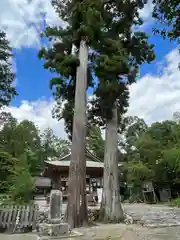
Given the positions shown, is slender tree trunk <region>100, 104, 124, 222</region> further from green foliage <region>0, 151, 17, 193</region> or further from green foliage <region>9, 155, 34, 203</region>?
green foliage <region>0, 151, 17, 193</region>

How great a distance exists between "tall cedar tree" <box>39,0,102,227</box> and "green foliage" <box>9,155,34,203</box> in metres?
1.50

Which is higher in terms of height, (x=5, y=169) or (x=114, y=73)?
(x=114, y=73)

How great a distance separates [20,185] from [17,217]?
117 cm

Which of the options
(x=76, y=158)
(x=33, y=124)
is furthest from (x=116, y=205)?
(x=33, y=124)

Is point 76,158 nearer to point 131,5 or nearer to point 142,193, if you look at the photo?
point 131,5

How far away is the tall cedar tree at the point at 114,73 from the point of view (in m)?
10.4

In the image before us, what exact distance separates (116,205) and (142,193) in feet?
42.2

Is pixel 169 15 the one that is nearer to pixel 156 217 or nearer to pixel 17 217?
pixel 17 217

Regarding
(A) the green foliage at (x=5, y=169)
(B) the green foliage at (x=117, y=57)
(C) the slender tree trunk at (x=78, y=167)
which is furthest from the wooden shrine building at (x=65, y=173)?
(C) the slender tree trunk at (x=78, y=167)

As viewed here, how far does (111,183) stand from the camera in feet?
34.7

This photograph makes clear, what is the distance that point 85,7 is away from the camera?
10664 mm

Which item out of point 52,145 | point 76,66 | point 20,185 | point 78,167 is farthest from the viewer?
point 52,145

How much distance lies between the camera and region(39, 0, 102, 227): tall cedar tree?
29.2 ft

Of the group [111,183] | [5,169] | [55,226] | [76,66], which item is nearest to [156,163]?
[111,183]
